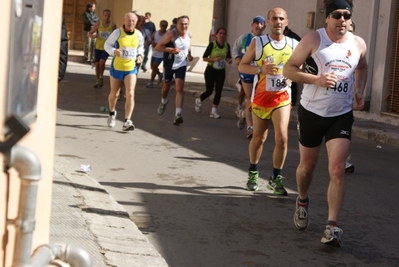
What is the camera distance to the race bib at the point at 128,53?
14332mm

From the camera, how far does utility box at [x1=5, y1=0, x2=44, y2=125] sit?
8.94 ft

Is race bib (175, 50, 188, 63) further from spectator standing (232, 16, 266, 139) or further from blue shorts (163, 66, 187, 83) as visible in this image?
spectator standing (232, 16, 266, 139)

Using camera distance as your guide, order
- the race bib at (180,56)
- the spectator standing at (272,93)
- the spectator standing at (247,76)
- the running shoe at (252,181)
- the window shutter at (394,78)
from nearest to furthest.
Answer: the spectator standing at (272,93) → the running shoe at (252,181) → the spectator standing at (247,76) → the race bib at (180,56) → the window shutter at (394,78)

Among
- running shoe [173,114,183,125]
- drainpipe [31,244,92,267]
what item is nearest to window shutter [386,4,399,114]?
running shoe [173,114,183,125]

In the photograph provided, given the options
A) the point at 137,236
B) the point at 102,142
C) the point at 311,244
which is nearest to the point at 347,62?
the point at 311,244

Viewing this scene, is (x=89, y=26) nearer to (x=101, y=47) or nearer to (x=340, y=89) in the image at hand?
(x=101, y=47)

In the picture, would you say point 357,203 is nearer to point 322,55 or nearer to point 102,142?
point 322,55

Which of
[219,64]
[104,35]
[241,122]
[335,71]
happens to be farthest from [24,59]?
[104,35]

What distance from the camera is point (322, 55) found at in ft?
23.9

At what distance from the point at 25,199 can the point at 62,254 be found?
467mm

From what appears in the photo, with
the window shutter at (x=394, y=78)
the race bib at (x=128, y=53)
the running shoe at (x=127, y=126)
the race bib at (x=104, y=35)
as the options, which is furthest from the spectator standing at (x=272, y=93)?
the race bib at (x=104, y=35)

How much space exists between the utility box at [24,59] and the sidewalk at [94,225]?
110 inches

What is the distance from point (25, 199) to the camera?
9.11 feet

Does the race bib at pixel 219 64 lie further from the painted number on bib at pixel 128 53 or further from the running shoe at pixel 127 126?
the running shoe at pixel 127 126
